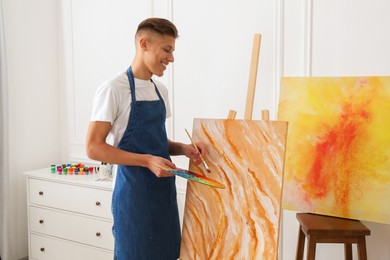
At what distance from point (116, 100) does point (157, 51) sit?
0.29 metres

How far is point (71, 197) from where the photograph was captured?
2.92m

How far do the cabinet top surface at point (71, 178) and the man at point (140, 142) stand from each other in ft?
3.35

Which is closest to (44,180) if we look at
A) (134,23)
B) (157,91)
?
(134,23)

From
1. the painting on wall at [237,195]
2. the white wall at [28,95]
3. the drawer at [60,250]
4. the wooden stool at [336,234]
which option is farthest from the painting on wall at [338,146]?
the white wall at [28,95]

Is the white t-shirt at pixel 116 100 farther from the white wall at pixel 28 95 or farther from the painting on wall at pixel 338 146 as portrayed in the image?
the white wall at pixel 28 95

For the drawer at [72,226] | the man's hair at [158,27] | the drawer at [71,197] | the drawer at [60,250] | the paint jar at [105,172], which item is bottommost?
the drawer at [60,250]

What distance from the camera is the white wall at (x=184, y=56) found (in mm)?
2270

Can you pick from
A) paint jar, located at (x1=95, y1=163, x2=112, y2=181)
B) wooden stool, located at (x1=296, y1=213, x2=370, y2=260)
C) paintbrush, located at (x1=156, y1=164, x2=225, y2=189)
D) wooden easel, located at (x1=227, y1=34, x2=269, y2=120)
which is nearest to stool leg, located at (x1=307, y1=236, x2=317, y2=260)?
wooden stool, located at (x1=296, y1=213, x2=370, y2=260)

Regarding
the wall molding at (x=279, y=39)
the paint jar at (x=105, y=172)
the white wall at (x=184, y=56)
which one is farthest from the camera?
the paint jar at (x=105, y=172)

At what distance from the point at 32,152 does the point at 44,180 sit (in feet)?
1.32

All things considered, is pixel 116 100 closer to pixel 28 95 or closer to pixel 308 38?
pixel 308 38

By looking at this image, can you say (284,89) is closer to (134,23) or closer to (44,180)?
(134,23)

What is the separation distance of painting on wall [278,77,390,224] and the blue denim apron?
709 mm

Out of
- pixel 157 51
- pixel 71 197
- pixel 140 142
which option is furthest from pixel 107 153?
pixel 71 197
